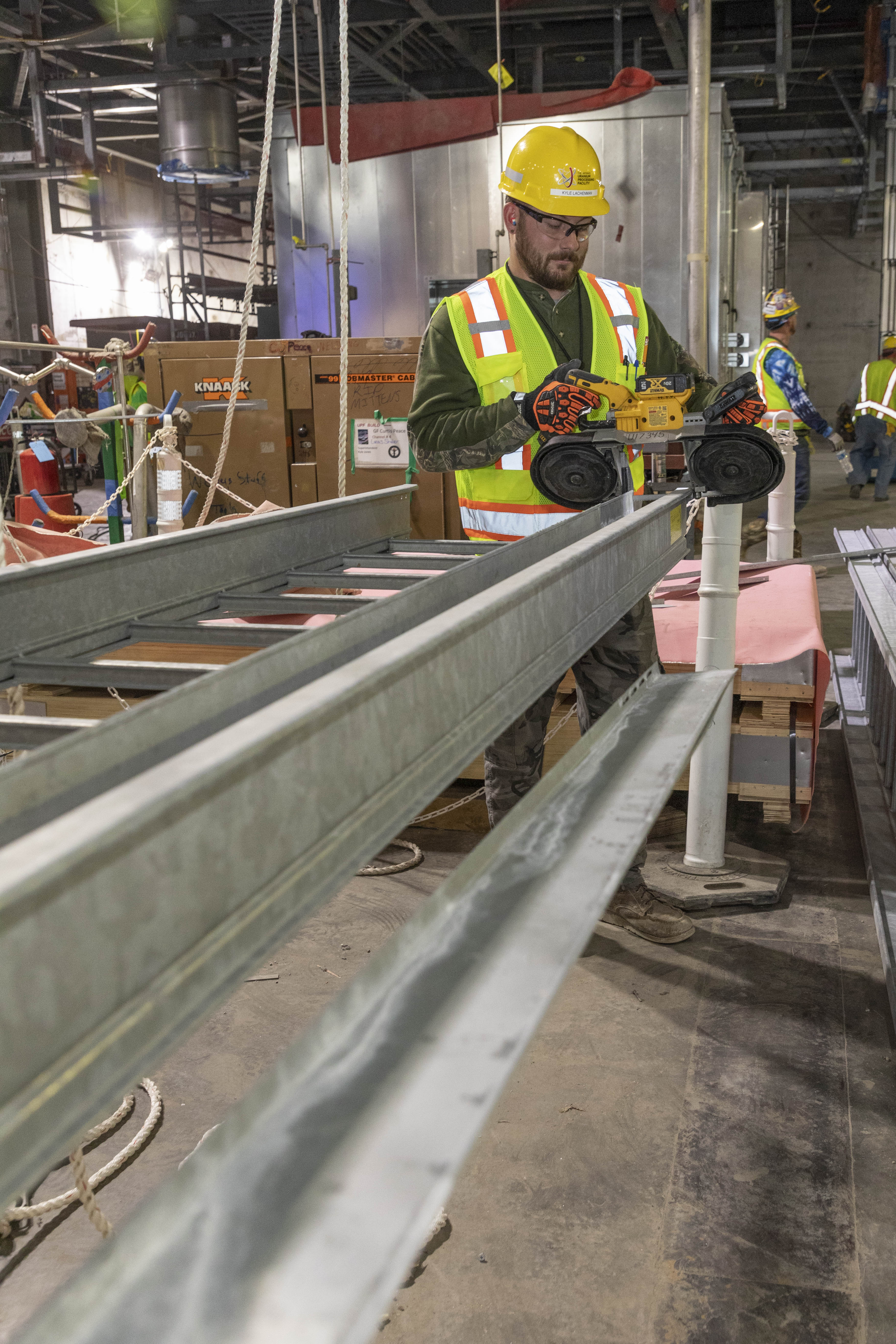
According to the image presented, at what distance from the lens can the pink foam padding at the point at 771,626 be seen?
365cm

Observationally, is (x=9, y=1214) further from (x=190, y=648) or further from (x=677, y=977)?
(x=190, y=648)

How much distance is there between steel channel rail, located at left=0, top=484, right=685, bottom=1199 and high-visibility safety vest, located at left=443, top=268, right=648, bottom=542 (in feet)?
5.21

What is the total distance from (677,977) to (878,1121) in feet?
2.35

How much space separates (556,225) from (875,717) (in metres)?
2.61

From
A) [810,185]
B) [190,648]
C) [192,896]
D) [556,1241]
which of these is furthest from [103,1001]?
[810,185]

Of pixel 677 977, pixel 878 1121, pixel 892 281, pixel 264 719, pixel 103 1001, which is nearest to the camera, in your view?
pixel 103 1001

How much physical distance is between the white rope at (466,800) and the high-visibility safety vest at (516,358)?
0.84 m

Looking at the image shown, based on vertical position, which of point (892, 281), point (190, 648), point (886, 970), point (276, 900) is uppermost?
point (892, 281)

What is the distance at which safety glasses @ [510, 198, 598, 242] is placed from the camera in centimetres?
294

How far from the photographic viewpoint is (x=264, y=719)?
833 millimetres

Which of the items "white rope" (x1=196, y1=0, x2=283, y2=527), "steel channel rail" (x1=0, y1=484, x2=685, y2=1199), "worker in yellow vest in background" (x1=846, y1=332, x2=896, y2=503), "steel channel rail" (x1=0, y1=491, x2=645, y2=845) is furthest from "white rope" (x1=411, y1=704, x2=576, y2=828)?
"worker in yellow vest in background" (x1=846, y1=332, x2=896, y2=503)

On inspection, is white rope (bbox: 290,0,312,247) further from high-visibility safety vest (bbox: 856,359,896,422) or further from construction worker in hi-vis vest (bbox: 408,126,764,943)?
high-visibility safety vest (bbox: 856,359,896,422)

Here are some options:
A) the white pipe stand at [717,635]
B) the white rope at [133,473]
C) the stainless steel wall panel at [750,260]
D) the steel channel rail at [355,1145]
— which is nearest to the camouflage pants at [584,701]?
the white pipe stand at [717,635]

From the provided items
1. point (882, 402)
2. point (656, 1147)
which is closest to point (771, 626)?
point (656, 1147)
